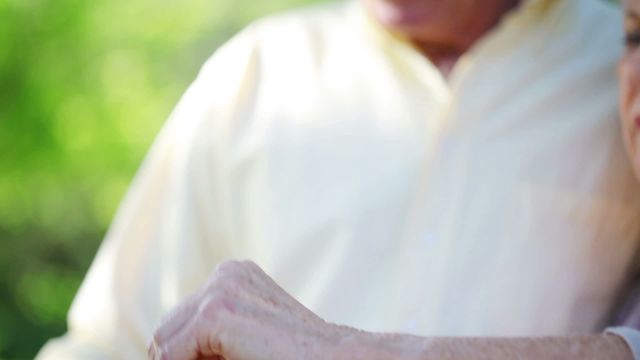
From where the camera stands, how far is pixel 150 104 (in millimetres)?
3609

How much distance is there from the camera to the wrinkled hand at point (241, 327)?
171cm

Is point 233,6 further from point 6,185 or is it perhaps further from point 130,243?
point 130,243

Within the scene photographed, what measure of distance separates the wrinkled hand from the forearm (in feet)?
0.10

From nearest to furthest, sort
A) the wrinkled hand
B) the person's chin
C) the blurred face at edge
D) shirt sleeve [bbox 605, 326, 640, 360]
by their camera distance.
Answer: the wrinkled hand → shirt sleeve [bbox 605, 326, 640, 360] → the blurred face at edge → the person's chin

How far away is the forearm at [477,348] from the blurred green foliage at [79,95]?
5.99 ft

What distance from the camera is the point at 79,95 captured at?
11.9ft

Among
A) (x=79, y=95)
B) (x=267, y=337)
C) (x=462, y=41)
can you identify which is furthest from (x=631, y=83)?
(x=79, y=95)

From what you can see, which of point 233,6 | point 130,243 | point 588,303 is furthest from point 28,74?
point 588,303

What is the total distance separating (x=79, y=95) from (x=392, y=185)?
5.04 ft

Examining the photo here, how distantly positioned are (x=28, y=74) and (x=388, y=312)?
5.65 ft

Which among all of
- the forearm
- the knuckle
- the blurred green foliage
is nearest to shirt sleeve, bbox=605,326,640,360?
the forearm

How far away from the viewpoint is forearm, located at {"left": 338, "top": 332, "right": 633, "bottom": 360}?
1.76 meters

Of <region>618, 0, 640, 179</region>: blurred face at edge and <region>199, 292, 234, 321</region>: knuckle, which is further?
<region>618, 0, 640, 179</region>: blurred face at edge

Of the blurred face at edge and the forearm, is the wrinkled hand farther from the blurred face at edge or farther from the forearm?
the blurred face at edge
